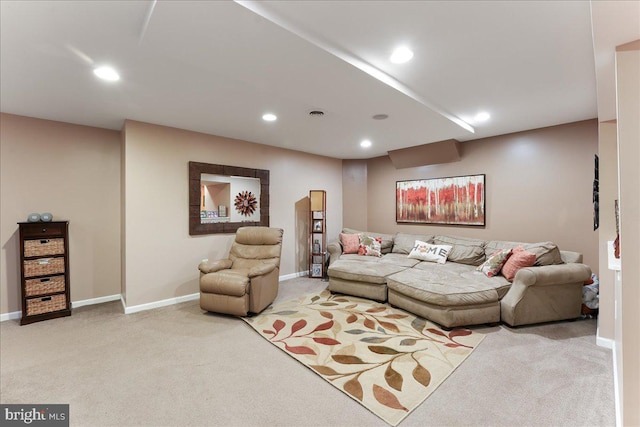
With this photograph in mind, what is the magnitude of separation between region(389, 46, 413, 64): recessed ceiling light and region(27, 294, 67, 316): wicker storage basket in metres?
4.37

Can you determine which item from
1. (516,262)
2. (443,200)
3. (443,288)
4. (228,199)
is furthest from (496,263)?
(228,199)

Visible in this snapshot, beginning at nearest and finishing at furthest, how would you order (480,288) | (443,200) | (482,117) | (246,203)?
(480,288)
(482,117)
(246,203)
(443,200)

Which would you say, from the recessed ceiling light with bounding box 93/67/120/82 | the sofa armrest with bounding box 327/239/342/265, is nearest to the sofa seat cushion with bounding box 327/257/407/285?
the sofa armrest with bounding box 327/239/342/265

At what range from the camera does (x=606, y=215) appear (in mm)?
2566

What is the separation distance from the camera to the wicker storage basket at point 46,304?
10.5ft

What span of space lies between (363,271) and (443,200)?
2.05m

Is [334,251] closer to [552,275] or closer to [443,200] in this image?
[443,200]

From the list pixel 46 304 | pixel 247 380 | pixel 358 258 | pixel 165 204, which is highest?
pixel 165 204

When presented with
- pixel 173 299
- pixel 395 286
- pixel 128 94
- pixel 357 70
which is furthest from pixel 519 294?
pixel 128 94

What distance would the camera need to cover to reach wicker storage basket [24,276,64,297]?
3186 millimetres

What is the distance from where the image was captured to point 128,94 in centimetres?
275

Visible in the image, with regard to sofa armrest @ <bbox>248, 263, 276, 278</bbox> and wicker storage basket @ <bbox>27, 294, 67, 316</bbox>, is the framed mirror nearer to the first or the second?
sofa armrest @ <bbox>248, 263, 276, 278</bbox>

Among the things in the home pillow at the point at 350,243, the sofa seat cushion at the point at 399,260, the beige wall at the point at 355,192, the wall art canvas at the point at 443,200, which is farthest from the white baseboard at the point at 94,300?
the wall art canvas at the point at 443,200

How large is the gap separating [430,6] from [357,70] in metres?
0.69
